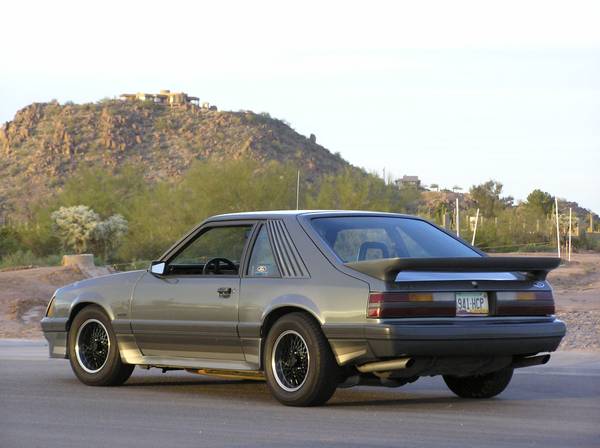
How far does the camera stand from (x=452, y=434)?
28.2 feet

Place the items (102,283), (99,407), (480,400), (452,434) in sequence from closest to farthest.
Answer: (452,434) < (99,407) < (480,400) < (102,283)

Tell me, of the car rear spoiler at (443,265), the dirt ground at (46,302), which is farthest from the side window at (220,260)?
the dirt ground at (46,302)

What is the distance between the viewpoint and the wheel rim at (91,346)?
1176 cm

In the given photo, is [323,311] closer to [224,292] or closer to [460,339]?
[460,339]

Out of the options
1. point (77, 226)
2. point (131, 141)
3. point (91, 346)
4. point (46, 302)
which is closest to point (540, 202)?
point (131, 141)

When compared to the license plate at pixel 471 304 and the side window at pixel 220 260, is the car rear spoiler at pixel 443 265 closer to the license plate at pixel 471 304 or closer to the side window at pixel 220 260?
the license plate at pixel 471 304

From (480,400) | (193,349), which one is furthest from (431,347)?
(193,349)

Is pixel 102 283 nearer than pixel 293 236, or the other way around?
pixel 293 236

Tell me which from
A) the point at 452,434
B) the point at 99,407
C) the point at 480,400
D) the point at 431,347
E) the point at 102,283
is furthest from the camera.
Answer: the point at 102,283

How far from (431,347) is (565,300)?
903 inches

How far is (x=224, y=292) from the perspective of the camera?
10703 millimetres

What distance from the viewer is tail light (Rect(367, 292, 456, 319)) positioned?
375 inches

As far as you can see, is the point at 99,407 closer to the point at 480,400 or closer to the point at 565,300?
the point at 480,400

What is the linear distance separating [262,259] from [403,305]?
5.07ft
